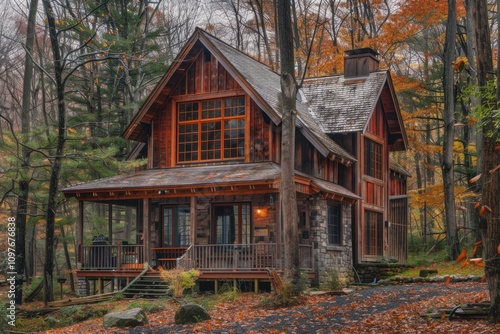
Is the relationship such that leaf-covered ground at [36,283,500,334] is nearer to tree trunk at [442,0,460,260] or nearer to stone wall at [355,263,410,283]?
stone wall at [355,263,410,283]

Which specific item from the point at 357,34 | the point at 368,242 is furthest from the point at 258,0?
the point at 368,242

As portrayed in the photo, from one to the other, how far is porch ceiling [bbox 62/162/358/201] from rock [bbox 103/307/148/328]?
242 inches

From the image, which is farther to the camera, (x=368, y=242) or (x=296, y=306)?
(x=368, y=242)

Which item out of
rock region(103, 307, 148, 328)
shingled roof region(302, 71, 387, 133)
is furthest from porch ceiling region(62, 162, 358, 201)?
rock region(103, 307, 148, 328)

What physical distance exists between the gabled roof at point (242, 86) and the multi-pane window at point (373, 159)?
1.50 metres

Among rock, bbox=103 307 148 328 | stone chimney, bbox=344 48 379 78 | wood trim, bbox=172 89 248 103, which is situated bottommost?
Result: rock, bbox=103 307 148 328

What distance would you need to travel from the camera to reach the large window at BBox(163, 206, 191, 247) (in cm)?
2239

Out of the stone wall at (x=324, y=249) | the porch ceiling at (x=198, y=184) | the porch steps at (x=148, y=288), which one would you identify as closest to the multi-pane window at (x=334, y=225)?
the stone wall at (x=324, y=249)

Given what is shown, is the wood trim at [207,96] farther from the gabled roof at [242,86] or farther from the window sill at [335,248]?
the window sill at [335,248]

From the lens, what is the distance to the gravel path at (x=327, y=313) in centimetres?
1173

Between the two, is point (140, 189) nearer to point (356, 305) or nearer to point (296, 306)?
point (296, 306)

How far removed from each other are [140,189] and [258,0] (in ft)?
65.3

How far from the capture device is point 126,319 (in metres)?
13.5

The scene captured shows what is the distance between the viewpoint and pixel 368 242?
24.8 meters
